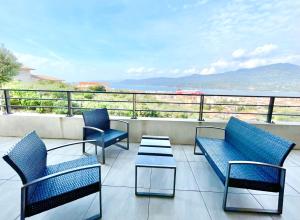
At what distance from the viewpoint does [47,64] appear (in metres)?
13.6

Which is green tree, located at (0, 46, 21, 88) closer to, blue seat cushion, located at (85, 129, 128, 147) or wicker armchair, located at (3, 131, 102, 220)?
blue seat cushion, located at (85, 129, 128, 147)

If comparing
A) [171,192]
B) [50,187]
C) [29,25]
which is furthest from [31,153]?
[29,25]

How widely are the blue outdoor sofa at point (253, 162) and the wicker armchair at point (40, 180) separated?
138 cm

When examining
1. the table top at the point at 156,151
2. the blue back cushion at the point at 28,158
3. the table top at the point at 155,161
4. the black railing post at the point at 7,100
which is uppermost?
the black railing post at the point at 7,100

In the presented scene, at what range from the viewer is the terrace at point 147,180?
1.74m

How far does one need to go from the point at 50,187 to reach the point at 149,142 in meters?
1.50

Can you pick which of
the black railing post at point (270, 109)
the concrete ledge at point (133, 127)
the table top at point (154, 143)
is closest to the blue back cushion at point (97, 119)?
the concrete ledge at point (133, 127)

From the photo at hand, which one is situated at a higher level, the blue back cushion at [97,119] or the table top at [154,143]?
the blue back cushion at [97,119]

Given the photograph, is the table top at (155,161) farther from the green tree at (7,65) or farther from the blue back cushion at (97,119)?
the green tree at (7,65)

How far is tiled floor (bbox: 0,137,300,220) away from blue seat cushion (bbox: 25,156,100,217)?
1.24ft

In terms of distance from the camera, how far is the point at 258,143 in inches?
79.5

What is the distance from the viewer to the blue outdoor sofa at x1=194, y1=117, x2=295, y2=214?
5.49 feet

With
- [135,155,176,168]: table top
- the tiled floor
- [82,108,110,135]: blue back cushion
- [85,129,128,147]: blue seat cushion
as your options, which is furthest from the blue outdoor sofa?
[82,108,110,135]: blue back cushion

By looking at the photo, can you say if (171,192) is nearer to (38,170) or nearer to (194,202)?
(194,202)
